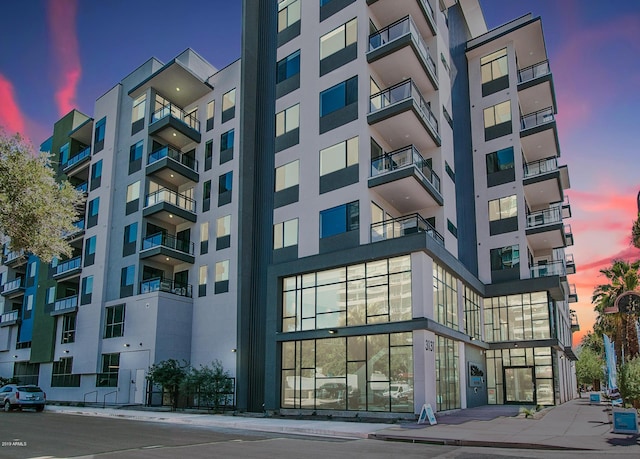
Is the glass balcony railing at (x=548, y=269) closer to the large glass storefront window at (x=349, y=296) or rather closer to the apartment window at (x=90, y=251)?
the large glass storefront window at (x=349, y=296)

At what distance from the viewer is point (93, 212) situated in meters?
46.1

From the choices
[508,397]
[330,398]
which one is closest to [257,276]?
[330,398]

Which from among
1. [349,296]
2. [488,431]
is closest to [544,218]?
[349,296]

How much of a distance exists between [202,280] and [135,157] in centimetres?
1270

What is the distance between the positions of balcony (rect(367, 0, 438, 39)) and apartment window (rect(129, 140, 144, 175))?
22.9 m

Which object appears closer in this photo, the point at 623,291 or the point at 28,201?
the point at 28,201

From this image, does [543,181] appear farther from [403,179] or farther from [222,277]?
[222,277]

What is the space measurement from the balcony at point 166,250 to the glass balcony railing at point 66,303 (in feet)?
32.5

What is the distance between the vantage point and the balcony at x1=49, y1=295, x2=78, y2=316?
4450cm

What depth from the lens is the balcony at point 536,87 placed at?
A: 40.0 m

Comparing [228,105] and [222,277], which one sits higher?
[228,105]

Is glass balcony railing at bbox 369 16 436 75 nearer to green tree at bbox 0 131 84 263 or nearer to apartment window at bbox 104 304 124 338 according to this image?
green tree at bbox 0 131 84 263

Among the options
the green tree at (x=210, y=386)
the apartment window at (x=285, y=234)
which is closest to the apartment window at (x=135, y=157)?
the apartment window at (x=285, y=234)

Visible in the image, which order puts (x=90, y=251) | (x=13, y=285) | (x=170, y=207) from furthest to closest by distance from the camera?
(x=13, y=285) < (x=90, y=251) < (x=170, y=207)
